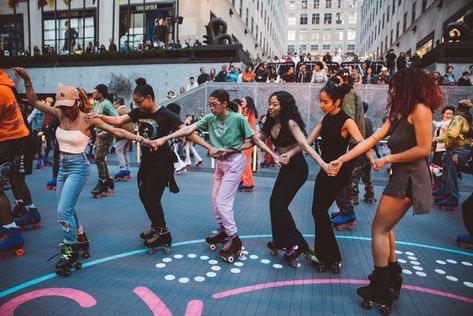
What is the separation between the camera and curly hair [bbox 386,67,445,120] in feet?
9.51

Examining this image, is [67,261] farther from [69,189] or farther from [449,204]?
[449,204]

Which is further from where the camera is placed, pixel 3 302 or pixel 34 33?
pixel 34 33

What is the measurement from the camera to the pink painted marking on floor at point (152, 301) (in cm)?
302

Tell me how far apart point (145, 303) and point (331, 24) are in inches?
3392

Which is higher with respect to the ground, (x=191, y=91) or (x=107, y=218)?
(x=191, y=91)

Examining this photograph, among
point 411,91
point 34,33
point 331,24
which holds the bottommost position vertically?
point 411,91

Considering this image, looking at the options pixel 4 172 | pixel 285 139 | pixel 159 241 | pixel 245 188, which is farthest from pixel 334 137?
pixel 245 188

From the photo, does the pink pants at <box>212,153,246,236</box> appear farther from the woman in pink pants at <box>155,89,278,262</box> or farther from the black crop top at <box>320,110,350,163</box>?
the black crop top at <box>320,110,350,163</box>

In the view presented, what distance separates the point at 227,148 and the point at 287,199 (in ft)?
3.22

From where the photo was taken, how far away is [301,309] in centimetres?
314

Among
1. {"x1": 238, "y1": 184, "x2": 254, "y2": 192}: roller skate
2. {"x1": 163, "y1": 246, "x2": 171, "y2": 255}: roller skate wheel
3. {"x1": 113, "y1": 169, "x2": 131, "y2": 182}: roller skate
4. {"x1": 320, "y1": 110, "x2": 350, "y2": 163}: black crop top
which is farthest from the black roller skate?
{"x1": 113, "y1": 169, "x2": 131, "y2": 182}: roller skate

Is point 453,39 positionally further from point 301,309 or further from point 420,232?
point 301,309

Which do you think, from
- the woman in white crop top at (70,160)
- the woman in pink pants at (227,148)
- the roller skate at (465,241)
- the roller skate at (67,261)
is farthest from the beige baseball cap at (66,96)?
the roller skate at (465,241)

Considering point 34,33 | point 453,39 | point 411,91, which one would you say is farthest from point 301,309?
point 34,33
